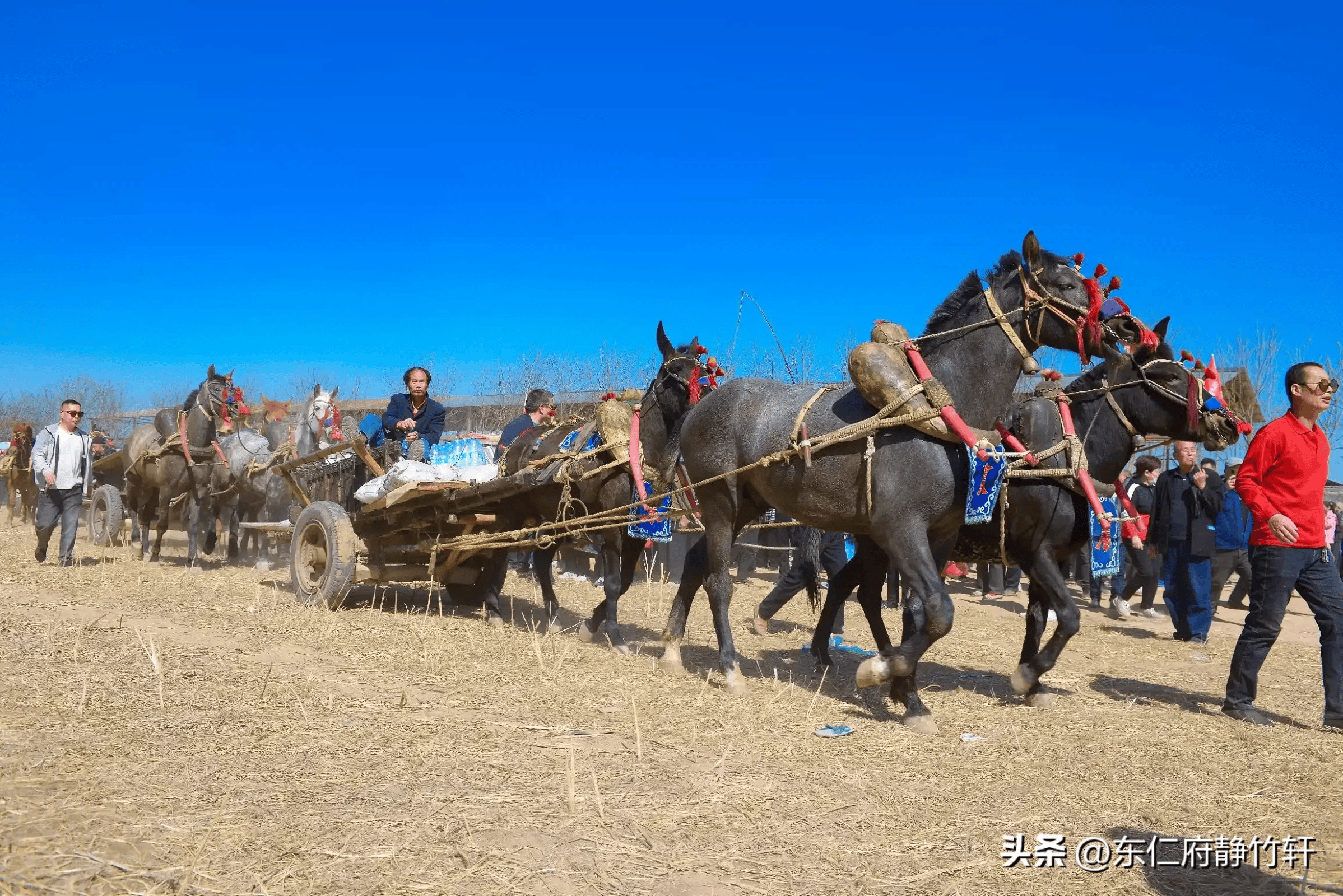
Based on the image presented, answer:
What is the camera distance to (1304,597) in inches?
221

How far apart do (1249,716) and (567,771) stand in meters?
4.49

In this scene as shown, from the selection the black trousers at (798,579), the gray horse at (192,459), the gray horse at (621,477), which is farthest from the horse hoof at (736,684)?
the gray horse at (192,459)

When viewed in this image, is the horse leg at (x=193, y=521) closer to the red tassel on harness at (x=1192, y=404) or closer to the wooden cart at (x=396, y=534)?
the wooden cart at (x=396, y=534)

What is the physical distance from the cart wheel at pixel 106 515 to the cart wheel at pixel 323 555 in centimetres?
651

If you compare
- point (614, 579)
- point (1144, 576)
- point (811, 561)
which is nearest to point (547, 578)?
point (614, 579)

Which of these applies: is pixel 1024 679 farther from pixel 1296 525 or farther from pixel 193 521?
pixel 193 521

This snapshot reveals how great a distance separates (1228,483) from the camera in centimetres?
1127

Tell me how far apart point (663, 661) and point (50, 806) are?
385 cm

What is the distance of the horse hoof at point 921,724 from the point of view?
512cm

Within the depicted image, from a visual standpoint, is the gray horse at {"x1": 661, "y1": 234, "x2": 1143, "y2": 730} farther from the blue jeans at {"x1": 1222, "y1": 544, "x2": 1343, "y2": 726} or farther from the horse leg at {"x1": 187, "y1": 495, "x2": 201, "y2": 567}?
the horse leg at {"x1": 187, "y1": 495, "x2": 201, "y2": 567}

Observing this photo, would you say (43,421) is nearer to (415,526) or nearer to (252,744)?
(415,526)

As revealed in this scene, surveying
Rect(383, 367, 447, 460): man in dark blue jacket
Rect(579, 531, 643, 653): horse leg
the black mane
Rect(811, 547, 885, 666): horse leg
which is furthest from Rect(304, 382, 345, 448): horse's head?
the black mane

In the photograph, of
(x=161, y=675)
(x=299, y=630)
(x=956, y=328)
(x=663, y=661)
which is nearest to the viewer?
(x=161, y=675)

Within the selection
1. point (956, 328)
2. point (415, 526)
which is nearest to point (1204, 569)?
point (956, 328)
